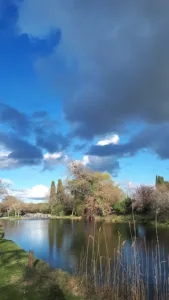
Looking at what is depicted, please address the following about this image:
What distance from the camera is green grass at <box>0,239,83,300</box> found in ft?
24.3

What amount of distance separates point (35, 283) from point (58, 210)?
51860 millimetres

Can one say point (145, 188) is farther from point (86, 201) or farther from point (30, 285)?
point (30, 285)

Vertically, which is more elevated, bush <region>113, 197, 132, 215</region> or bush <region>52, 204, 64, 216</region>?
bush <region>113, 197, 132, 215</region>

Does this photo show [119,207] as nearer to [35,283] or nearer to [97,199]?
[97,199]

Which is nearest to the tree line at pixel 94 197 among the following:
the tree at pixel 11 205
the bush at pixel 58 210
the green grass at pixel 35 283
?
the bush at pixel 58 210

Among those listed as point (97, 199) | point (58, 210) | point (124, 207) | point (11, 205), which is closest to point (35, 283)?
point (97, 199)

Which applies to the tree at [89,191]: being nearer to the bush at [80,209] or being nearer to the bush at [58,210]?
the bush at [80,209]

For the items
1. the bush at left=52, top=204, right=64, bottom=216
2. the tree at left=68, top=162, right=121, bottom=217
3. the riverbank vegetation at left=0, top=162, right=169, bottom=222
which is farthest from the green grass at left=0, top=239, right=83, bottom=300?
the bush at left=52, top=204, right=64, bottom=216

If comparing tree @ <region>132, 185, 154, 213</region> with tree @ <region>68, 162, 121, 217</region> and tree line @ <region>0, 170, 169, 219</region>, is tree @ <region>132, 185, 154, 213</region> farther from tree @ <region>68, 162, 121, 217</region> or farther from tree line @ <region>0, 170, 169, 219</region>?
tree @ <region>68, 162, 121, 217</region>

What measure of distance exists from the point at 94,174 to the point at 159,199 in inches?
755

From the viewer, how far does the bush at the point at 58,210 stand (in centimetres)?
5811

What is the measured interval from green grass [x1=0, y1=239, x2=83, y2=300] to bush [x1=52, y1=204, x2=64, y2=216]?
158ft

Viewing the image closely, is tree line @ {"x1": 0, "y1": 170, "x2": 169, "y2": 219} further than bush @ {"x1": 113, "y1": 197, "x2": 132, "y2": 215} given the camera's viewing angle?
No

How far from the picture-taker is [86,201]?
50375 millimetres
